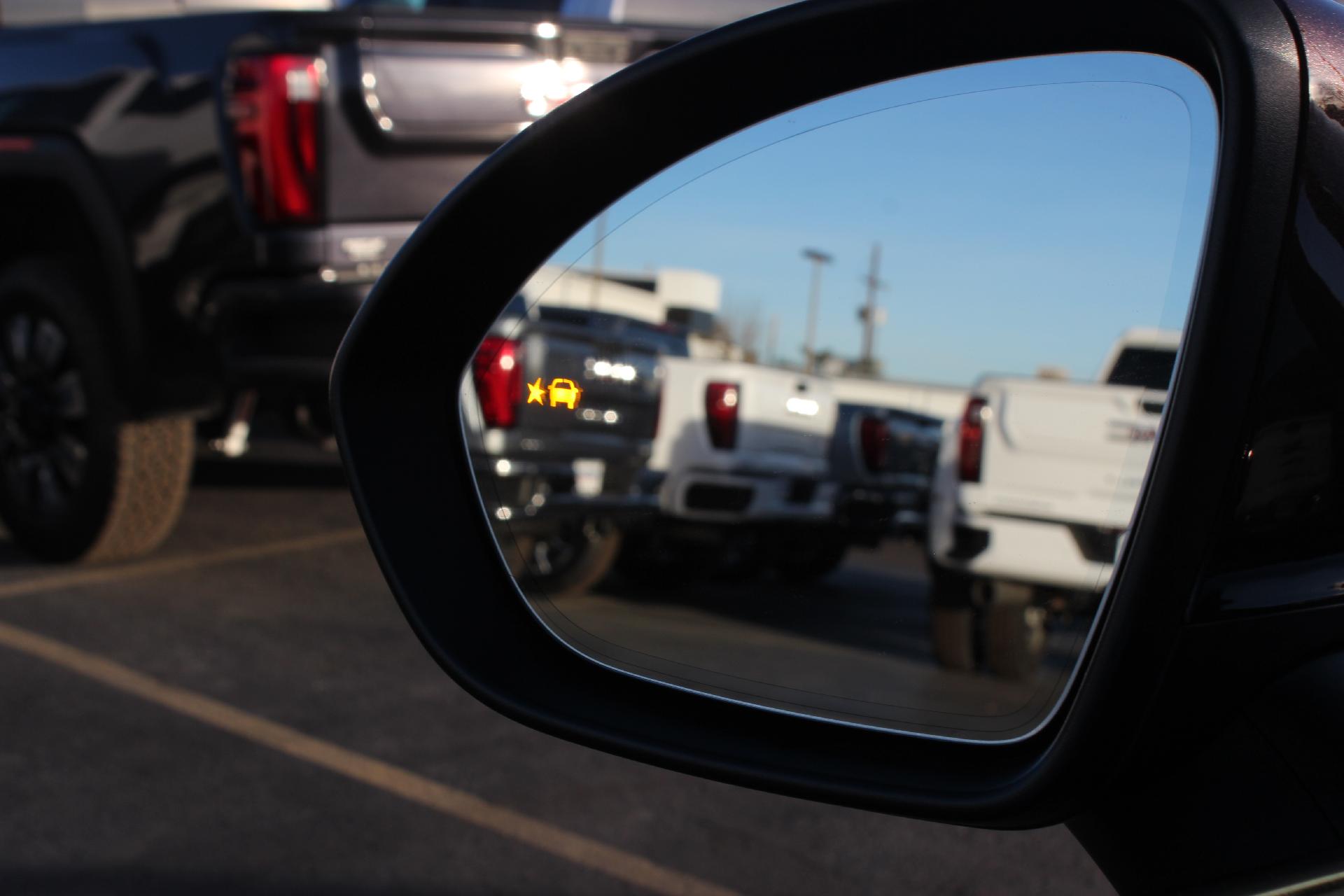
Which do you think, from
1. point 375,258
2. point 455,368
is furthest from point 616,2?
point 455,368

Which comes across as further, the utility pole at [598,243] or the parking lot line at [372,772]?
the parking lot line at [372,772]

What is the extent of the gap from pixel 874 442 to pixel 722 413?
182 millimetres

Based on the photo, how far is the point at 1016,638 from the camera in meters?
1.16

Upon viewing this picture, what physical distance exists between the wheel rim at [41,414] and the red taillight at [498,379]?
386 cm

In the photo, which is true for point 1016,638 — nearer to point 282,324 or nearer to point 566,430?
point 566,430

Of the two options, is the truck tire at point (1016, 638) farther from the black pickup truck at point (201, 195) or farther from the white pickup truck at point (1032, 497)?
the black pickup truck at point (201, 195)

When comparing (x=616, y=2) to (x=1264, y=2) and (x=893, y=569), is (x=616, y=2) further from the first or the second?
(x=1264, y=2)

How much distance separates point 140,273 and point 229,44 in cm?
81

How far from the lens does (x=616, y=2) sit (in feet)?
12.5

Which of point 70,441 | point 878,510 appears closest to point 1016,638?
point 878,510

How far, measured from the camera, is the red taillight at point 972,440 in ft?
3.71

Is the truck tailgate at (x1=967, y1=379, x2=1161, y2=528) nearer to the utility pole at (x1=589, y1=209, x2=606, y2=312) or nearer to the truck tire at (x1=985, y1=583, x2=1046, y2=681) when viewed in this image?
the truck tire at (x1=985, y1=583, x2=1046, y2=681)

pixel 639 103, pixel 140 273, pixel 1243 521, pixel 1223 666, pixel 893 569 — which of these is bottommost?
pixel 140 273

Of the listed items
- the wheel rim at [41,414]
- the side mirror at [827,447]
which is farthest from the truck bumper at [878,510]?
the wheel rim at [41,414]
